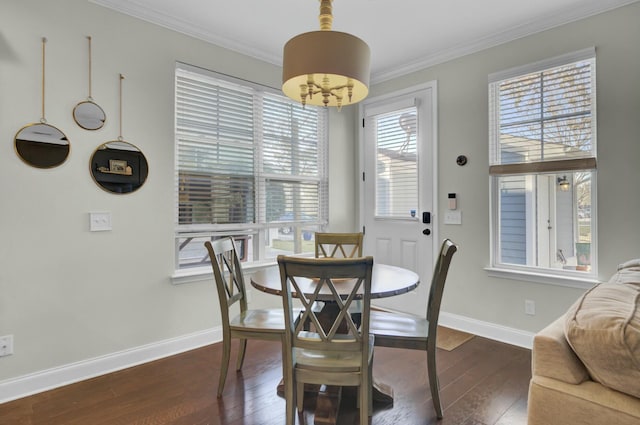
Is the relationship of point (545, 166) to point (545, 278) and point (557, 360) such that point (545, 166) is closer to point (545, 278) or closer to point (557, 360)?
point (545, 278)

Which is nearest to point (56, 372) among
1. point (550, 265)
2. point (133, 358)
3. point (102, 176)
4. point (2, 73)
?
point (133, 358)

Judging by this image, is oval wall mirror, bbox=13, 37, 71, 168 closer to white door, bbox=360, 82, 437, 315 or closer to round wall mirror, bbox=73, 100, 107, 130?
round wall mirror, bbox=73, 100, 107, 130

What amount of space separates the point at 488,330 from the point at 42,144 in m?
3.69

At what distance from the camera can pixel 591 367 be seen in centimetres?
103

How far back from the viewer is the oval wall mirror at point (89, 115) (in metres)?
2.44

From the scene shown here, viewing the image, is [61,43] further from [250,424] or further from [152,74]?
[250,424]

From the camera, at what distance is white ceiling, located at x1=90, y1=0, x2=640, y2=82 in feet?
8.68

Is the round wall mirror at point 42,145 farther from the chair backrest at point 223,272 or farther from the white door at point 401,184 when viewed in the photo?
the white door at point 401,184

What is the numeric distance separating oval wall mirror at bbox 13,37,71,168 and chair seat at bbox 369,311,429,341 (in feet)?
7.46

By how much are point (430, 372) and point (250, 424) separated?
1.00m

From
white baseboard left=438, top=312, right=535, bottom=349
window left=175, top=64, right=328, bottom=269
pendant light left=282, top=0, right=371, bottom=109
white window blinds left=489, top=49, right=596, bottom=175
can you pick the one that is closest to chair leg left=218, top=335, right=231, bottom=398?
window left=175, top=64, right=328, bottom=269

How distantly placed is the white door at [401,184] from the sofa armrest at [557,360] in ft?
8.34

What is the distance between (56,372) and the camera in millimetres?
2348

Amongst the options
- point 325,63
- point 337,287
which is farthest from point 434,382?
point 325,63
